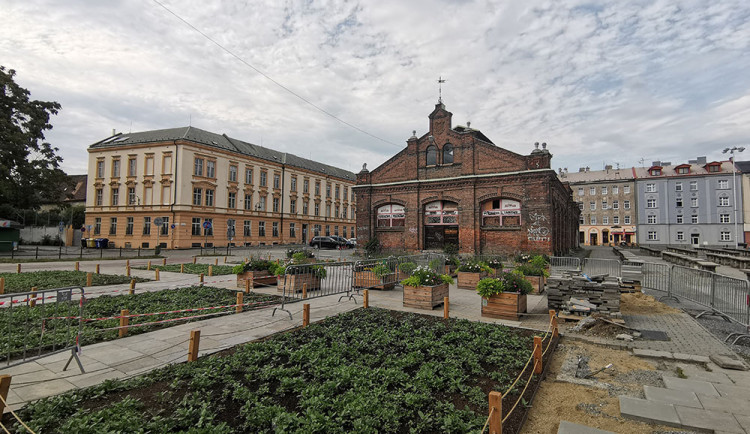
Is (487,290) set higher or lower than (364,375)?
higher

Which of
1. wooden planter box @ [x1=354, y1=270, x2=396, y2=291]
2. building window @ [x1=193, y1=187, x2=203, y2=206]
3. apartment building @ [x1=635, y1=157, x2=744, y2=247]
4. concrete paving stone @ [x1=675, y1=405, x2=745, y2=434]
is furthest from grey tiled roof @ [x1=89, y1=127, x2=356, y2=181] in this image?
apartment building @ [x1=635, y1=157, x2=744, y2=247]

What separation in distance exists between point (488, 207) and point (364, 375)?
20947 mm

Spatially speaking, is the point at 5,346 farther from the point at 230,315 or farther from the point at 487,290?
the point at 487,290

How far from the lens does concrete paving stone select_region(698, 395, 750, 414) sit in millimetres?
4027

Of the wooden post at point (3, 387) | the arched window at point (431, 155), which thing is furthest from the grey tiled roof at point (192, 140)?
the wooden post at point (3, 387)

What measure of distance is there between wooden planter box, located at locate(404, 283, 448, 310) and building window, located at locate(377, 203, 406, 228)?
57.2 feet

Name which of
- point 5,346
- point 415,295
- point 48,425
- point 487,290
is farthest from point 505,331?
point 5,346

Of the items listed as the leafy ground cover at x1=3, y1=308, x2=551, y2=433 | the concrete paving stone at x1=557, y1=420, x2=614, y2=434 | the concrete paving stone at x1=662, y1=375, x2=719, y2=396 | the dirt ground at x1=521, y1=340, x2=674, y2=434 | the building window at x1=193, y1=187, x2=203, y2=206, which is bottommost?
the dirt ground at x1=521, y1=340, x2=674, y2=434

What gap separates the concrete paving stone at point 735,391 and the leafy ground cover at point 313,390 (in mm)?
2427

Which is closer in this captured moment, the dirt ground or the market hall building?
the dirt ground

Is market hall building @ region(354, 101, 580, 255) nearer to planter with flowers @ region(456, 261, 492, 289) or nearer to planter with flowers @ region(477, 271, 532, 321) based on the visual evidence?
planter with flowers @ region(456, 261, 492, 289)

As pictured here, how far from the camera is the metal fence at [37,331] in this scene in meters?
4.91

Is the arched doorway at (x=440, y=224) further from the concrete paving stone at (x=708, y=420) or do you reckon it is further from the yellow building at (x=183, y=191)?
the yellow building at (x=183, y=191)

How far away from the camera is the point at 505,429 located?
11.8 feet
